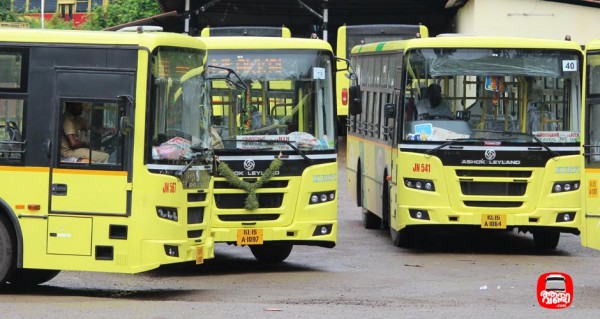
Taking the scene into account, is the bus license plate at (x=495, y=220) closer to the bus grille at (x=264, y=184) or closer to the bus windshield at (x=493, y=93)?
the bus windshield at (x=493, y=93)

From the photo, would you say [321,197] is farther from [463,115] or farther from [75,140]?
[75,140]

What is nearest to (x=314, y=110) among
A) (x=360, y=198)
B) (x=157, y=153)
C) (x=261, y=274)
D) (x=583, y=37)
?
(x=261, y=274)

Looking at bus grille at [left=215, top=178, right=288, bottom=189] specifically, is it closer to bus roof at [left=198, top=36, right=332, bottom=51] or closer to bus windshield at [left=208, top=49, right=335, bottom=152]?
bus windshield at [left=208, top=49, right=335, bottom=152]

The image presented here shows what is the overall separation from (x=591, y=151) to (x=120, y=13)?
Result: 206 feet

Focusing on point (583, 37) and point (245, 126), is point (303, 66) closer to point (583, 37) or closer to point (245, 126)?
point (245, 126)

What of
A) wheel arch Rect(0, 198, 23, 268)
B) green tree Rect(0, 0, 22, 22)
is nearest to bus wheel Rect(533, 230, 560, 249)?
wheel arch Rect(0, 198, 23, 268)

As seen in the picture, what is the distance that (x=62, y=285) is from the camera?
15172mm

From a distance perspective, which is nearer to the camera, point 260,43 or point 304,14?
point 260,43

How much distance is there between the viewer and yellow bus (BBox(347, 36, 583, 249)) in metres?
18.3

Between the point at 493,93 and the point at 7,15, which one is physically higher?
the point at 7,15

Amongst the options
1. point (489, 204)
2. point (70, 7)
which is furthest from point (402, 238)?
point (70, 7)

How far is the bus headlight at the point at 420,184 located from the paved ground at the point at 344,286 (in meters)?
0.95

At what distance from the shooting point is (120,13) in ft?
247

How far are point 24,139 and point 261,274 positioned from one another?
404cm
